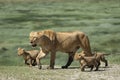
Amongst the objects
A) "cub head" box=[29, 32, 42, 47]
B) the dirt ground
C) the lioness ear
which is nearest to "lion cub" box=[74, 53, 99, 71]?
the dirt ground

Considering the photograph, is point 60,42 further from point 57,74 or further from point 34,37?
point 57,74

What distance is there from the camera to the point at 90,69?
1794cm

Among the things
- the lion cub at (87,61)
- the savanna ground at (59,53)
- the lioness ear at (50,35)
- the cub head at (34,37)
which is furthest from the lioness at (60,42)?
the lion cub at (87,61)

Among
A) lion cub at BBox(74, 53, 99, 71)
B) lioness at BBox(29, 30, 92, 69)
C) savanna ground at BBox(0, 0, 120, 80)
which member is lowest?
savanna ground at BBox(0, 0, 120, 80)

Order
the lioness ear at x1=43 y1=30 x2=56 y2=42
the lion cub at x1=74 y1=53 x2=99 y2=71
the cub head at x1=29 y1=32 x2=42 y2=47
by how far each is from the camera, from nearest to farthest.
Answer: the lion cub at x1=74 y1=53 x2=99 y2=71 < the cub head at x1=29 y1=32 x2=42 y2=47 < the lioness ear at x1=43 y1=30 x2=56 y2=42

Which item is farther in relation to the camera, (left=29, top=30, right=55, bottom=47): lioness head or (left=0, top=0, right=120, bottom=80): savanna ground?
(left=29, top=30, right=55, bottom=47): lioness head

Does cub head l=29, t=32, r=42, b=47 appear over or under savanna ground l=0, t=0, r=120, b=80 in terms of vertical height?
over

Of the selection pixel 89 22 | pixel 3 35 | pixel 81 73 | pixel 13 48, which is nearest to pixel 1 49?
pixel 13 48

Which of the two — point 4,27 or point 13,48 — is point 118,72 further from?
point 4,27

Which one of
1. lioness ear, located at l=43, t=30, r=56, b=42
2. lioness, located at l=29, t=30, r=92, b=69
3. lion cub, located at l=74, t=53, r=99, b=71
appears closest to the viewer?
lion cub, located at l=74, t=53, r=99, b=71

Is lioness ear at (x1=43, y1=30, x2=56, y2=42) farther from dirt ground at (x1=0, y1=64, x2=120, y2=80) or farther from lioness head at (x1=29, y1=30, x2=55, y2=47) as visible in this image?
dirt ground at (x1=0, y1=64, x2=120, y2=80)

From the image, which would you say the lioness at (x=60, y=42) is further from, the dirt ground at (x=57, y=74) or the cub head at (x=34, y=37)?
the dirt ground at (x=57, y=74)

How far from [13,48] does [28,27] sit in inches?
413

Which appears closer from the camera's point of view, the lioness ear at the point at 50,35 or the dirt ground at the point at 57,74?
the dirt ground at the point at 57,74
